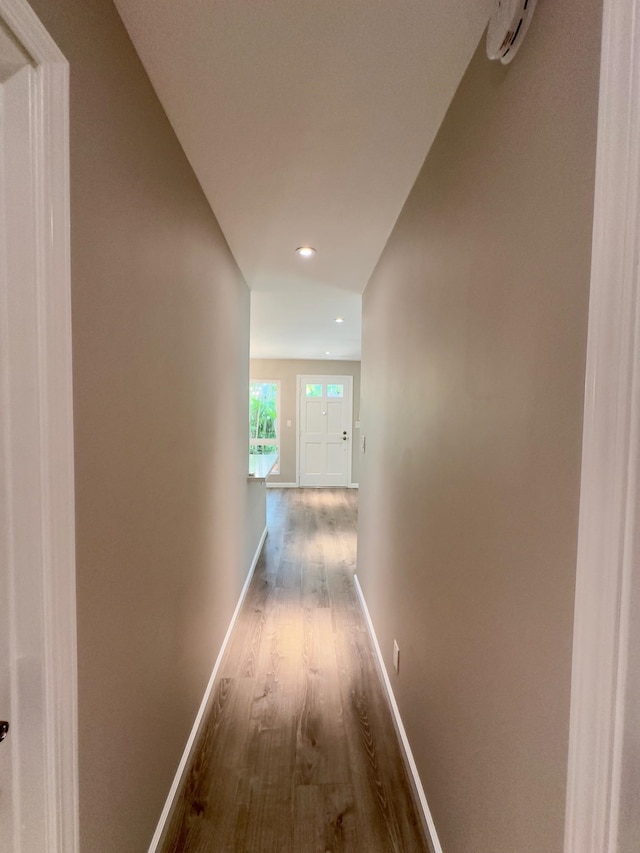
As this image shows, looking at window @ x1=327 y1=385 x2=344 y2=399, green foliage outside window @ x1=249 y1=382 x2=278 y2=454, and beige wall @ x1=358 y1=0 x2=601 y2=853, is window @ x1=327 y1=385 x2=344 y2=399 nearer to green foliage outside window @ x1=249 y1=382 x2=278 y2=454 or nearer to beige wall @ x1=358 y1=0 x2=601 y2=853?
green foliage outside window @ x1=249 y1=382 x2=278 y2=454

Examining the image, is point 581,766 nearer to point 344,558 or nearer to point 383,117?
point 383,117

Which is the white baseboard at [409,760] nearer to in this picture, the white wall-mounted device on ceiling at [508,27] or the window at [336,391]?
the white wall-mounted device on ceiling at [508,27]

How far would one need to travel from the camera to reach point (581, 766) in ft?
1.86

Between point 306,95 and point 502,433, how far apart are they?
1168 mm

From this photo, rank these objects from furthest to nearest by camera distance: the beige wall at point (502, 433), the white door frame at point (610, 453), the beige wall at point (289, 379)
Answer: the beige wall at point (289, 379) < the beige wall at point (502, 433) < the white door frame at point (610, 453)

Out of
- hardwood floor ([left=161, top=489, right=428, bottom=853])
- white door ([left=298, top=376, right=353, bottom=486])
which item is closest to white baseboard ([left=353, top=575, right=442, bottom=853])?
hardwood floor ([left=161, top=489, right=428, bottom=853])

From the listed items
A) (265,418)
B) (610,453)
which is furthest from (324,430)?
(610,453)

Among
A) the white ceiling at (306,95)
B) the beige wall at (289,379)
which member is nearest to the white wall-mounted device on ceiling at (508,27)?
the white ceiling at (306,95)

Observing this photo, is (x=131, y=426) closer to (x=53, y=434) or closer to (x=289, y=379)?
(x=53, y=434)

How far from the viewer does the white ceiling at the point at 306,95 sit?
0.92m

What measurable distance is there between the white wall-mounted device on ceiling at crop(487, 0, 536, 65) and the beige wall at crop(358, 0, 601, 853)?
0.02 meters

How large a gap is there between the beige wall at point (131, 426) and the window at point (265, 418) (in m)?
5.53

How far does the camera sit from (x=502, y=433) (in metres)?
0.83

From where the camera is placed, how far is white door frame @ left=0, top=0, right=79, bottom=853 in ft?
2.13
